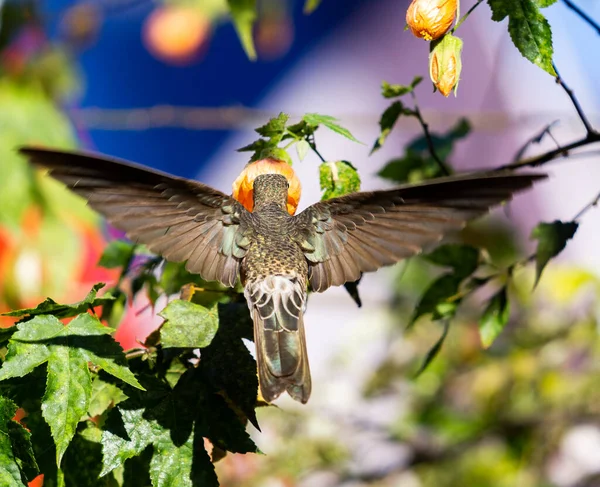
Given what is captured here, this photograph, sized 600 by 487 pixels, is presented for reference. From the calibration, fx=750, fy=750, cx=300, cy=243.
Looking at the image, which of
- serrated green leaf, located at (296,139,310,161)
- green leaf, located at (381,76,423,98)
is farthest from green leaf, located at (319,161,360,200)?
green leaf, located at (381,76,423,98)

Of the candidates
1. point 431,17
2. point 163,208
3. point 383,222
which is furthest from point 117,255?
point 431,17

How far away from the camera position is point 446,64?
660 millimetres

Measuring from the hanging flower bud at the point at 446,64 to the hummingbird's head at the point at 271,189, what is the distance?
0.17 meters

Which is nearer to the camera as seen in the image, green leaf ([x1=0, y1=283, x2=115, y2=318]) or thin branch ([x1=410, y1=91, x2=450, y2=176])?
green leaf ([x1=0, y1=283, x2=115, y2=318])

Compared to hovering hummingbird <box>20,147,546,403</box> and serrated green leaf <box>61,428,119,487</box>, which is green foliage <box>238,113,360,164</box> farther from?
serrated green leaf <box>61,428,119,487</box>

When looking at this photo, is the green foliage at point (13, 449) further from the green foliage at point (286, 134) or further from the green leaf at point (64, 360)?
the green foliage at point (286, 134)

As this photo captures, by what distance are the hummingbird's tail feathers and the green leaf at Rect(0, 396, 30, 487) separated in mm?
190

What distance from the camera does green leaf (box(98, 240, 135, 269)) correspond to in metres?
0.89

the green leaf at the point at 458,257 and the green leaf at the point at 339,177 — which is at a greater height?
the green leaf at the point at 339,177

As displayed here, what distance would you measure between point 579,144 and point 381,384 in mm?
1564

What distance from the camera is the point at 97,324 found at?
0.58 metres

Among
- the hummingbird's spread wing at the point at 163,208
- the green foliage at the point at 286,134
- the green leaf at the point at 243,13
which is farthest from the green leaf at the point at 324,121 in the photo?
the green leaf at the point at 243,13

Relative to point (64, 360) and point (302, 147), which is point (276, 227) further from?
point (64, 360)

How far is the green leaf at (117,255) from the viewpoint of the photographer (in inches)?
35.0
